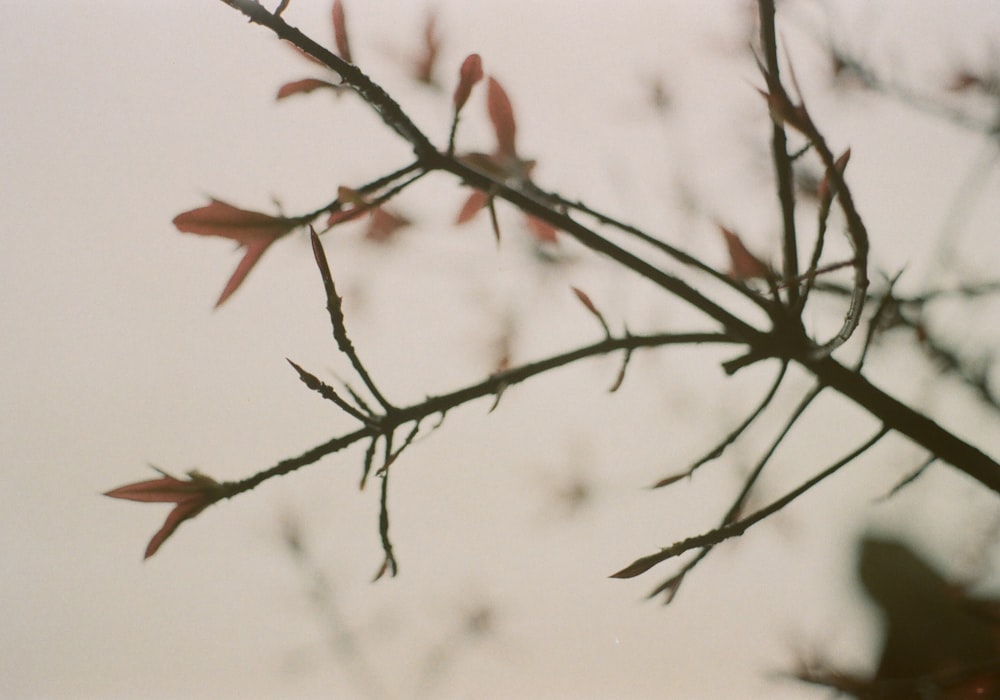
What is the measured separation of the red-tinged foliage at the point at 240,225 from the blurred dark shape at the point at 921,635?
1081 millimetres

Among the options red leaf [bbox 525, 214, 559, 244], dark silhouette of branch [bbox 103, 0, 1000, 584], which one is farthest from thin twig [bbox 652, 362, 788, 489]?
red leaf [bbox 525, 214, 559, 244]

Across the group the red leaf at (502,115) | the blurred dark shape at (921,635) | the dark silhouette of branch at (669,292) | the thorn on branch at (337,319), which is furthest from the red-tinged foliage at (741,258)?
the blurred dark shape at (921,635)

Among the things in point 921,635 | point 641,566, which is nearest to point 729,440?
point 641,566

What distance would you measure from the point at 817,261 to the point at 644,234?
225 millimetres

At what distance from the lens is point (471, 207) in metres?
1.08

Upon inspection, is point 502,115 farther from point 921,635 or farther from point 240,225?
point 921,635

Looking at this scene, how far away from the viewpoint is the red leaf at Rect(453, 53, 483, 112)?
0.80 m

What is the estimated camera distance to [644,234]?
787 millimetres

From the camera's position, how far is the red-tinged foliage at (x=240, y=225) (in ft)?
2.44

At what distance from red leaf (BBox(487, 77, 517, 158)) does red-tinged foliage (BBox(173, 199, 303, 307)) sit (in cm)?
34

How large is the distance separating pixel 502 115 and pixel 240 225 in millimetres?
409

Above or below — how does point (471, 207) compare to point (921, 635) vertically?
below

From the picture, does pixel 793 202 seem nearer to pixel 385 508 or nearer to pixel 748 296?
pixel 748 296

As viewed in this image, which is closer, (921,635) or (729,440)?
(729,440)
